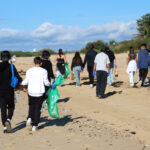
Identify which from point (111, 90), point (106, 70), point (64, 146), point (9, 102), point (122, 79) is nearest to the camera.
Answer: point (64, 146)

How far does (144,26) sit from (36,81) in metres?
42.0

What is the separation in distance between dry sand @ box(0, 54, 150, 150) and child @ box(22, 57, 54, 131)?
340 millimetres

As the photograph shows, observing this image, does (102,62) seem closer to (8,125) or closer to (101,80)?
(101,80)

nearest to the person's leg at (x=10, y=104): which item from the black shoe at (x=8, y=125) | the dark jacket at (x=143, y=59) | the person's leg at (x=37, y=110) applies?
the black shoe at (x=8, y=125)

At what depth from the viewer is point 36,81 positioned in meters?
8.05

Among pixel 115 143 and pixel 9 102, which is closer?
pixel 115 143

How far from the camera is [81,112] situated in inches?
430

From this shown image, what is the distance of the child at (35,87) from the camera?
805 cm

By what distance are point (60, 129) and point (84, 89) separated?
834 cm

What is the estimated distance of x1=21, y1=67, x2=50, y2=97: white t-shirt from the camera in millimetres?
8039

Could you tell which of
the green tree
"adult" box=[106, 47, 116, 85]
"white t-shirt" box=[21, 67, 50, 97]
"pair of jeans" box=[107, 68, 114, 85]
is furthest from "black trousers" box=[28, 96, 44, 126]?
the green tree

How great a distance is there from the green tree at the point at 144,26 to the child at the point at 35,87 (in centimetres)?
3952

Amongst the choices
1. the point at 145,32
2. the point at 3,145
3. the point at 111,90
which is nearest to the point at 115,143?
the point at 3,145

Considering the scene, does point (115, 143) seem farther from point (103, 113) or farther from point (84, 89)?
point (84, 89)
